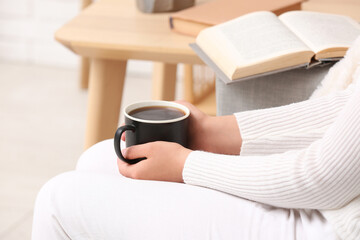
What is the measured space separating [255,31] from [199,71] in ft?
3.03

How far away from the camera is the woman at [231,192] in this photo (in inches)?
20.8

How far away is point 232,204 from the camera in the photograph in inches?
23.1

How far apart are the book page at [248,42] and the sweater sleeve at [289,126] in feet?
0.49

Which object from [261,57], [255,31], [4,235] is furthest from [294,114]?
[4,235]

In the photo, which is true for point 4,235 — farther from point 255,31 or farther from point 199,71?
point 199,71

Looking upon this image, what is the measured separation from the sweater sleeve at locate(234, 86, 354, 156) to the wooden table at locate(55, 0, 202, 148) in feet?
1.24

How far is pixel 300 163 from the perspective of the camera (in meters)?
0.55

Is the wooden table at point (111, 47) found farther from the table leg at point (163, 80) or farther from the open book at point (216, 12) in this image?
the table leg at point (163, 80)

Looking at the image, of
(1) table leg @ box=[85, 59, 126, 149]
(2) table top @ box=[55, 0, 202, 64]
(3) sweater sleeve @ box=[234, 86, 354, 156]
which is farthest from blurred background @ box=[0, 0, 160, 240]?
(3) sweater sleeve @ box=[234, 86, 354, 156]

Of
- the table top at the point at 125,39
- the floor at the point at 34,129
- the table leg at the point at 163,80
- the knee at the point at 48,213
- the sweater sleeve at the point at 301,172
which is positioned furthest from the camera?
the table leg at the point at 163,80

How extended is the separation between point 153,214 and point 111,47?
55cm

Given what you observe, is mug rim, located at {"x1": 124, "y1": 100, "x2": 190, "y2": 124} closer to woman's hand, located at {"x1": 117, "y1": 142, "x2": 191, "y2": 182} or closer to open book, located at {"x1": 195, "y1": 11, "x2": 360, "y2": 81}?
woman's hand, located at {"x1": 117, "y1": 142, "x2": 191, "y2": 182}

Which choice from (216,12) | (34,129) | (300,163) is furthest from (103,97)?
(34,129)

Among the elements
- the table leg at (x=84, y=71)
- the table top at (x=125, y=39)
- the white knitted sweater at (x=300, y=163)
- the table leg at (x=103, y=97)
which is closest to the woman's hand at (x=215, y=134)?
the white knitted sweater at (x=300, y=163)
